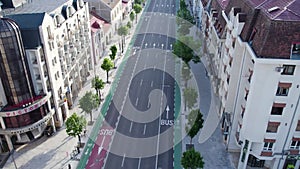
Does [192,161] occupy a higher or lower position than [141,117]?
higher

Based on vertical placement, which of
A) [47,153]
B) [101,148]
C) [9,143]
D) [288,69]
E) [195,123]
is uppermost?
[288,69]

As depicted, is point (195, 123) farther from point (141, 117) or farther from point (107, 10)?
point (107, 10)

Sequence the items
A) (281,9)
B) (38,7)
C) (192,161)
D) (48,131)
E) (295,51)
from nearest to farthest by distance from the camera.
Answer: (295,51)
(281,9)
(192,161)
(48,131)
(38,7)

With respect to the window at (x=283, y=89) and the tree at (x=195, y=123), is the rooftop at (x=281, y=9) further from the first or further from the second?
the tree at (x=195, y=123)

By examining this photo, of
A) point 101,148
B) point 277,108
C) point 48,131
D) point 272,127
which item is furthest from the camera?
point 48,131

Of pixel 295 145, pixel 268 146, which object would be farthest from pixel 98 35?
pixel 295 145

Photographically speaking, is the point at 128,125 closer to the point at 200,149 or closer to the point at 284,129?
the point at 200,149

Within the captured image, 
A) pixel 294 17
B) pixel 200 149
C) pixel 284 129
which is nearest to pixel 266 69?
pixel 294 17

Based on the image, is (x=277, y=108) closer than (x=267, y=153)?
Yes
